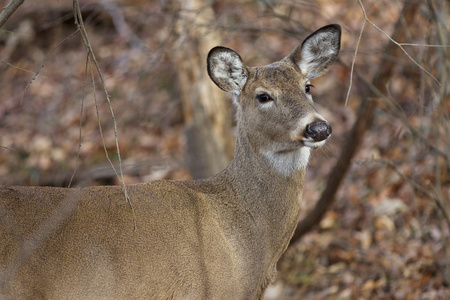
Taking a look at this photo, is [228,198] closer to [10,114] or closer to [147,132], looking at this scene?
[147,132]

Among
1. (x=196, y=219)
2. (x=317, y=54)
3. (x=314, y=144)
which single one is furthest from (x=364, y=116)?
(x=196, y=219)

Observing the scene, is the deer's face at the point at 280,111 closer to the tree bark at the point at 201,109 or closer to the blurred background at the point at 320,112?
the blurred background at the point at 320,112

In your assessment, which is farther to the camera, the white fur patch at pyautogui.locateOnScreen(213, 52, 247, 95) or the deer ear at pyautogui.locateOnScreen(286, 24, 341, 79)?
the deer ear at pyautogui.locateOnScreen(286, 24, 341, 79)

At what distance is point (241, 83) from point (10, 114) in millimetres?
9504

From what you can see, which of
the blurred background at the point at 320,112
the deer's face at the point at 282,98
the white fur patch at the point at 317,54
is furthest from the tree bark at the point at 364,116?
the deer's face at the point at 282,98

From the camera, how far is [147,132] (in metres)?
12.6

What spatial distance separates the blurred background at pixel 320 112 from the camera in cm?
732

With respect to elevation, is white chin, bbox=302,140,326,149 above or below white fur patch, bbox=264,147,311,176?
above

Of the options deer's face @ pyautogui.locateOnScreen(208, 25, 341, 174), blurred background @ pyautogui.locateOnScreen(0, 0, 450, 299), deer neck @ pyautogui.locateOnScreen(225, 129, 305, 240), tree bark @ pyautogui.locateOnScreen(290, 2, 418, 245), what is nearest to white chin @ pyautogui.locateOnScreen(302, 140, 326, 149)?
deer's face @ pyautogui.locateOnScreen(208, 25, 341, 174)

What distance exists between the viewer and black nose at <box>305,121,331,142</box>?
177 inches

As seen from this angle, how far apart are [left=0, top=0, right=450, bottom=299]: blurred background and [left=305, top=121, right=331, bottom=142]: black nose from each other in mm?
816

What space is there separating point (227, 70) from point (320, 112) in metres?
5.98

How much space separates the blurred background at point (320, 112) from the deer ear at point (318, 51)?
68cm

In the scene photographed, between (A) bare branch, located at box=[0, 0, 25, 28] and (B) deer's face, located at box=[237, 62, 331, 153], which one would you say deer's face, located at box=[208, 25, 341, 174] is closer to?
(B) deer's face, located at box=[237, 62, 331, 153]
